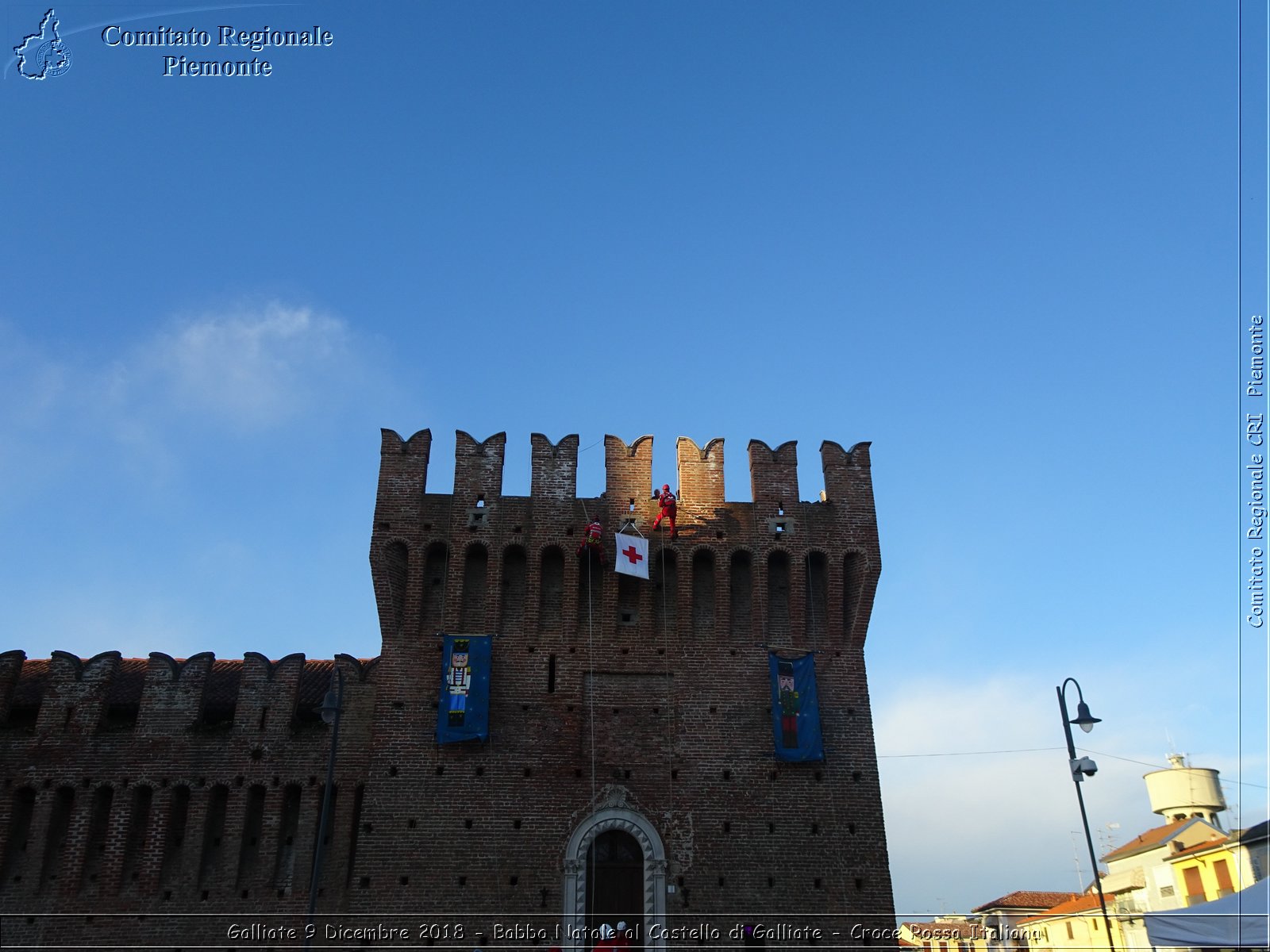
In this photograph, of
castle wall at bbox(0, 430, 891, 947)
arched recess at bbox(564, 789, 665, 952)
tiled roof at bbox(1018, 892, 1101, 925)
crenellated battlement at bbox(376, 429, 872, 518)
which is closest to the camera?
arched recess at bbox(564, 789, 665, 952)

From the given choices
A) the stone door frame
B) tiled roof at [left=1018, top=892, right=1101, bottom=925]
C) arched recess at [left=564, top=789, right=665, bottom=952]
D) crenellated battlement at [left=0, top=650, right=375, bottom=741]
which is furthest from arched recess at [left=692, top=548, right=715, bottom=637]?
tiled roof at [left=1018, top=892, right=1101, bottom=925]

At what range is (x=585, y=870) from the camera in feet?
67.6

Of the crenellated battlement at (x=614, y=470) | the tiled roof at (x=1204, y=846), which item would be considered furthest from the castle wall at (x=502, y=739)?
the tiled roof at (x=1204, y=846)

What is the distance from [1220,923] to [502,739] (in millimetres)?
14639

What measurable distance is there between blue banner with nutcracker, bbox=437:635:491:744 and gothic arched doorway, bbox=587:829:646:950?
383 cm

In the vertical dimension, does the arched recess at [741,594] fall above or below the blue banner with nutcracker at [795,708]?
above

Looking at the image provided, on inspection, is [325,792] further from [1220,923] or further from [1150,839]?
[1150,839]

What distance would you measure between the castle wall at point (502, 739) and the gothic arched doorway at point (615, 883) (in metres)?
0.60

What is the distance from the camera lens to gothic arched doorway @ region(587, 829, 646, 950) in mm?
20234

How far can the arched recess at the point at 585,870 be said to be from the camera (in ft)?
65.5

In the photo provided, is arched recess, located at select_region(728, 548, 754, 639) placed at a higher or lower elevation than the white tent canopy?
higher

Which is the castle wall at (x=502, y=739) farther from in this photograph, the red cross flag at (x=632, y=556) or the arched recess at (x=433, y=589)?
the red cross flag at (x=632, y=556)

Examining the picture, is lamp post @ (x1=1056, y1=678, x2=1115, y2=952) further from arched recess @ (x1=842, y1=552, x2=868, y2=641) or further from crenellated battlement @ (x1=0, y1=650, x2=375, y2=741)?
crenellated battlement @ (x1=0, y1=650, x2=375, y2=741)

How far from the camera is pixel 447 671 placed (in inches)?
878
